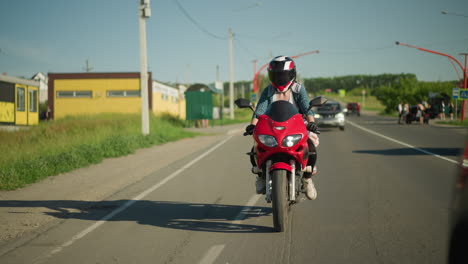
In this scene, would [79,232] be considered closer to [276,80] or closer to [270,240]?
[270,240]

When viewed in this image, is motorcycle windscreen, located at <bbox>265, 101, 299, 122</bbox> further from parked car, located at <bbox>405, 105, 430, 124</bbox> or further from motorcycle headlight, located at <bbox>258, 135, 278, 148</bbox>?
parked car, located at <bbox>405, 105, 430, 124</bbox>

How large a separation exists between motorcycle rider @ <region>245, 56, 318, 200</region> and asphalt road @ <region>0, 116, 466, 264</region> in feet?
1.73

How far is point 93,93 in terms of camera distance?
158 feet

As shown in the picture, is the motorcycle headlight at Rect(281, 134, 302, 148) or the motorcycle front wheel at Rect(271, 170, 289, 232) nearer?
the motorcycle front wheel at Rect(271, 170, 289, 232)

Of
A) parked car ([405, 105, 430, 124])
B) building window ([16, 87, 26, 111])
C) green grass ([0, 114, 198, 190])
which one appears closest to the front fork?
green grass ([0, 114, 198, 190])

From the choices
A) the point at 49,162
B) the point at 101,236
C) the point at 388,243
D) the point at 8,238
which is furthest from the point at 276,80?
the point at 49,162

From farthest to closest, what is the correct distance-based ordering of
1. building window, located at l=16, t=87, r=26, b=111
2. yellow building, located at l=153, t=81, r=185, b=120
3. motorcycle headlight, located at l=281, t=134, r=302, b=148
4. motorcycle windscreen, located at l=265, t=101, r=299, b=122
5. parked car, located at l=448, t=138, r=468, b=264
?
yellow building, located at l=153, t=81, r=185, b=120 → building window, located at l=16, t=87, r=26, b=111 → motorcycle windscreen, located at l=265, t=101, r=299, b=122 → motorcycle headlight, located at l=281, t=134, r=302, b=148 → parked car, located at l=448, t=138, r=468, b=264

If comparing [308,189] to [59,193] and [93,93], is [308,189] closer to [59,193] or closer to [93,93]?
[59,193]

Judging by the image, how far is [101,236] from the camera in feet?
18.6

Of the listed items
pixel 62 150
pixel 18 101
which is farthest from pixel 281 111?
pixel 18 101

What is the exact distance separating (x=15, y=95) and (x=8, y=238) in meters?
27.1

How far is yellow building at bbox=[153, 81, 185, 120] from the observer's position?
159 ft

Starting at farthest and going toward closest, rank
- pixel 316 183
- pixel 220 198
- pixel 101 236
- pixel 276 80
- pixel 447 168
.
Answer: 1. pixel 447 168
2. pixel 316 183
3. pixel 220 198
4. pixel 276 80
5. pixel 101 236

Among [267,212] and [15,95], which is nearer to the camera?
[267,212]
